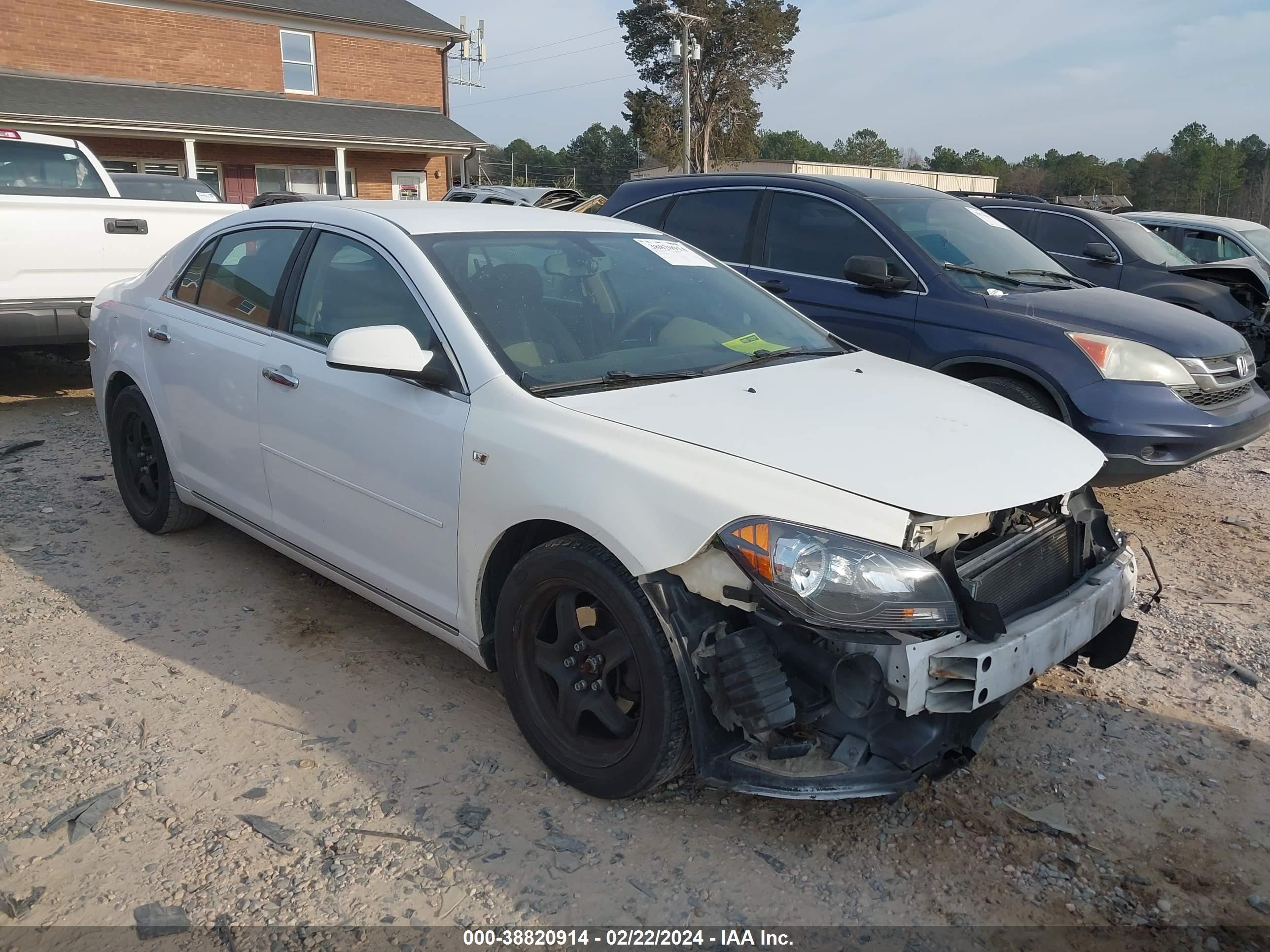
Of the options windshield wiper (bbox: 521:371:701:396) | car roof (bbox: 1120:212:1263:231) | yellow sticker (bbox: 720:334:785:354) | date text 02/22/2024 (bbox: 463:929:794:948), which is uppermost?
car roof (bbox: 1120:212:1263:231)

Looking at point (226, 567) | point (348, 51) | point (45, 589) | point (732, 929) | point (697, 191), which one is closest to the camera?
point (732, 929)

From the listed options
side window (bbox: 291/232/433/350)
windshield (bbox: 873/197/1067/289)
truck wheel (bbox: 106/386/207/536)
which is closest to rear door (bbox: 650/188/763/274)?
windshield (bbox: 873/197/1067/289)

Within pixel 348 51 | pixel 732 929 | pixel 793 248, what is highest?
pixel 348 51

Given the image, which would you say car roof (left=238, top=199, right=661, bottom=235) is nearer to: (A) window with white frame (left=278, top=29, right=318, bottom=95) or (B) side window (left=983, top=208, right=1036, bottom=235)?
(B) side window (left=983, top=208, right=1036, bottom=235)

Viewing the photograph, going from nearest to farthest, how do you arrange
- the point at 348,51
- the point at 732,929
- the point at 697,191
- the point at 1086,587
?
the point at 732,929 < the point at 1086,587 < the point at 697,191 < the point at 348,51

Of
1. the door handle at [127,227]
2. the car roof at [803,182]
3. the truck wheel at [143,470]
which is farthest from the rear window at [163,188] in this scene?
the truck wheel at [143,470]

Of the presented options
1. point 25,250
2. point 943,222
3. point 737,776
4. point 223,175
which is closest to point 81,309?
point 25,250

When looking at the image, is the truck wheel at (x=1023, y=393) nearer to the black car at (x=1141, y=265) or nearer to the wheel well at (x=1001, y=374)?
the wheel well at (x=1001, y=374)

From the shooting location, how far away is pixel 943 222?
6176 millimetres

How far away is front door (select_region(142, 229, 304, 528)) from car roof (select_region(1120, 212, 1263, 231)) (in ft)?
33.4

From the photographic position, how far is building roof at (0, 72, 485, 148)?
808 inches

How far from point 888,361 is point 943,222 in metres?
2.73

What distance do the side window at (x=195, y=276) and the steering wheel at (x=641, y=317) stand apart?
85.6 inches

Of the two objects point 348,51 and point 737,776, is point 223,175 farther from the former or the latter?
point 737,776
